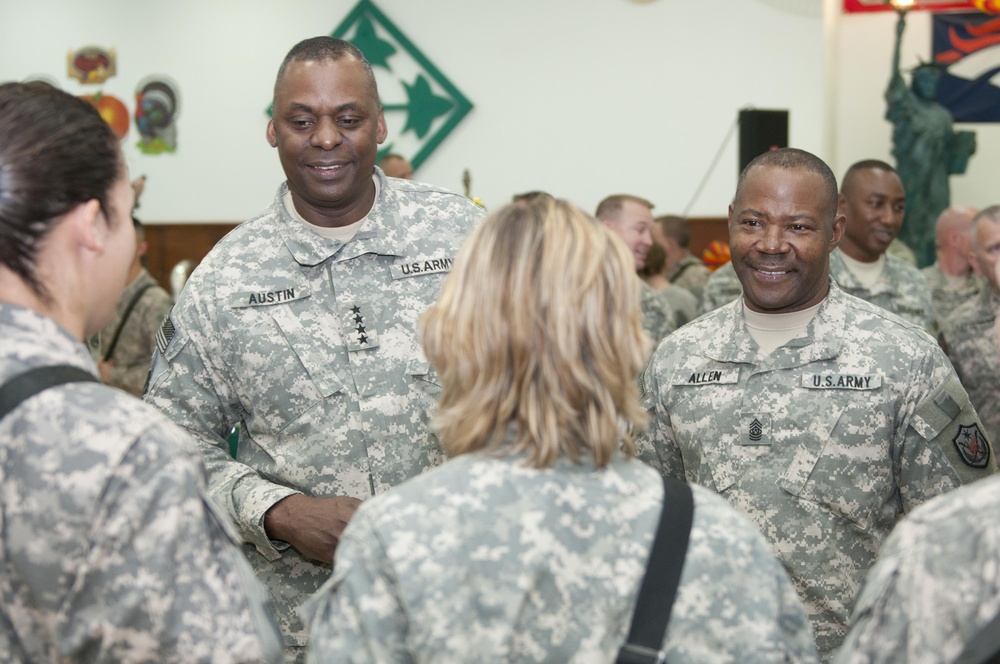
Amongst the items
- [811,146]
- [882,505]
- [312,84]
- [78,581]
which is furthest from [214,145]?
[78,581]

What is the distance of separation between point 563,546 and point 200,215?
Answer: 7.86 meters

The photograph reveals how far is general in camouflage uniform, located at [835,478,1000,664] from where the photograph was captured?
48.3 inches

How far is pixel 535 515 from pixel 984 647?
51 centimetres

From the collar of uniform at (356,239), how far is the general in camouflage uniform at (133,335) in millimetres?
2725

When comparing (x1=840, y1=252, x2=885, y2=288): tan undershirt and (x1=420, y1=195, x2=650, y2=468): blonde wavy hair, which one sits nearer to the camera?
(x1=420, y1=195, x2=650, y2=468): blonde wavy hair

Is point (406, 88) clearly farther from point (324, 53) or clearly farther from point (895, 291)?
point (324, 53)

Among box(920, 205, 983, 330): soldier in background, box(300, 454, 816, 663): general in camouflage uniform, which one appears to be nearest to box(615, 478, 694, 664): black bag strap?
box(300, 454, 816, 663): general in camouflage uniform

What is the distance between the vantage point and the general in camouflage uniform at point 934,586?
1228 mm

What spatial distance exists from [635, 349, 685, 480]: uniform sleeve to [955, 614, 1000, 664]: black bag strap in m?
1.28

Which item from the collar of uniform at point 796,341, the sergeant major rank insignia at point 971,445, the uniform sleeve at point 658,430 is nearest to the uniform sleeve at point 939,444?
the sergeant major rank insignia at point 971,445

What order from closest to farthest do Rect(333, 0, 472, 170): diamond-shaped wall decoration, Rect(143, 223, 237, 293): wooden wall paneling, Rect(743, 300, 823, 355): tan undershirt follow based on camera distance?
Rect(743, 300, 823, 355): tan undershirt, Rect(333, 0, 472, 170): diamond-shaped wall decoration, Rect(143, 223, 237, 293): wooden wall paneling

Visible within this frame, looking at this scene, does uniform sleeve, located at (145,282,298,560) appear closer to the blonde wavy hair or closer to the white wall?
the blonde wavy hair

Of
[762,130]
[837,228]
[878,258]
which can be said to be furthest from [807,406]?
[762,130]

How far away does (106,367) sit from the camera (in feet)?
16.2
